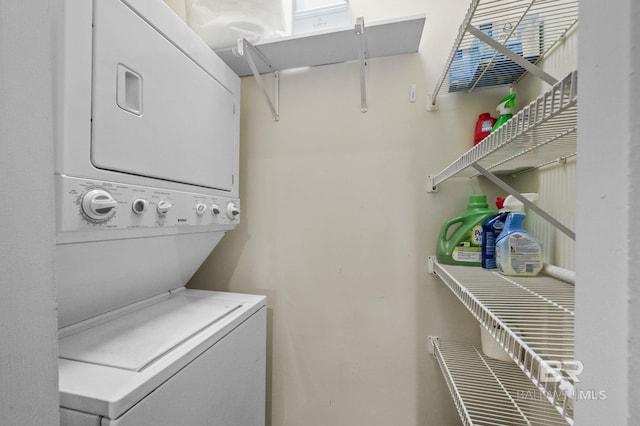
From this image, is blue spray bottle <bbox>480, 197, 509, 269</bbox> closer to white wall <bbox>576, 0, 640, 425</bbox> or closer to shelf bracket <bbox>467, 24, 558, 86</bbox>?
shelf bracket <bbox>467, 24, 558, 86</bbox>

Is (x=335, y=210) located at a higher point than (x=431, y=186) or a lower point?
lower

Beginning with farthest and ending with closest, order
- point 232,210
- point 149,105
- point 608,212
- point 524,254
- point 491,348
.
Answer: point 232,210 → point 491,348 → point 524,254 → point 149,105 → point 608,212

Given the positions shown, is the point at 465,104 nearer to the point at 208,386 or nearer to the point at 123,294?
the point at 208,386

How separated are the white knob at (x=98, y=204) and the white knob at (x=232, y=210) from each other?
0.71 meters

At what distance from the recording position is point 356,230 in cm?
173

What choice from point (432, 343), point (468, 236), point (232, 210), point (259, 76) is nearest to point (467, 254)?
point (468, 236)

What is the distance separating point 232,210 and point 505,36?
1.58 meters

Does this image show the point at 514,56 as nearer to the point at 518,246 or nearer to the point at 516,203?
the point at 516,203

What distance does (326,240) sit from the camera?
1769 mm

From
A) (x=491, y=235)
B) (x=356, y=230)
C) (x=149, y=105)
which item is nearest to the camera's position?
(x=149, y=105)

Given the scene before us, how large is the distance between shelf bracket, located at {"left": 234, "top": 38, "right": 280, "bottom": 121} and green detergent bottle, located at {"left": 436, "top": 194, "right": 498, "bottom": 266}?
129cm

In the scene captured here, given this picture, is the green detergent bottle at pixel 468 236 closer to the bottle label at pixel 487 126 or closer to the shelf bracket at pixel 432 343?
the bottle label at pixel 487 126

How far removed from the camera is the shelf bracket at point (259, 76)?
1.48 m

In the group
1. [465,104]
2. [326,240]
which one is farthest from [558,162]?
[326,240]
